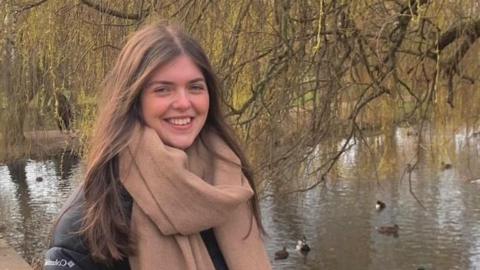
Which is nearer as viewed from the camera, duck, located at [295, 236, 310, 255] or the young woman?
the young woman

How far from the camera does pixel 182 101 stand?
Result: 3.81ft

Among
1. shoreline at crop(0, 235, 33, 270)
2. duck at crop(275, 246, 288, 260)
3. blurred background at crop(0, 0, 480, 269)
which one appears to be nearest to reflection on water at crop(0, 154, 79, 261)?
shoreline at crop(0, 235, 33, 270)

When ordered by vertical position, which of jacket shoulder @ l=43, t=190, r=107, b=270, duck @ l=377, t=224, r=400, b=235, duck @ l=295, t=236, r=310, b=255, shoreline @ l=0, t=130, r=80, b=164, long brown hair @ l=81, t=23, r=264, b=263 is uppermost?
long brown hair @ l=81, t=23, r=264, b=263

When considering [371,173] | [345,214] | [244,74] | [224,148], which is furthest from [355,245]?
[224,148]

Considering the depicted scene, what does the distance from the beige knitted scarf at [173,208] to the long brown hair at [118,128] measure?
2 centimetres

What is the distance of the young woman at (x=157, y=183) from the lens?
3.52ft

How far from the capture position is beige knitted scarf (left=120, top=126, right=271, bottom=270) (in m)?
1.10

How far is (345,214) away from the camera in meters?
9.95

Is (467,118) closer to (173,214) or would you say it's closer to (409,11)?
(409,11)

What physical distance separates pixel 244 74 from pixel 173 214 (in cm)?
250

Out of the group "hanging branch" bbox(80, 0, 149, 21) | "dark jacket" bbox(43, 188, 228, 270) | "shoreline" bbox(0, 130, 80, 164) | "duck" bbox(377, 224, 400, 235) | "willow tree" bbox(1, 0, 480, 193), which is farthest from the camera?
"duck" bbox(377, 224, 400, 235)

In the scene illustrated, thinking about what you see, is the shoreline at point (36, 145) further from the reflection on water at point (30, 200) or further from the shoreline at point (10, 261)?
the shoreline at point (10, 261)

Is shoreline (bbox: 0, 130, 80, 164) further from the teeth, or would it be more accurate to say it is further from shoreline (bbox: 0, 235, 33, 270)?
the teeth

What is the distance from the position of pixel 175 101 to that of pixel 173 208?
170 millimetres
